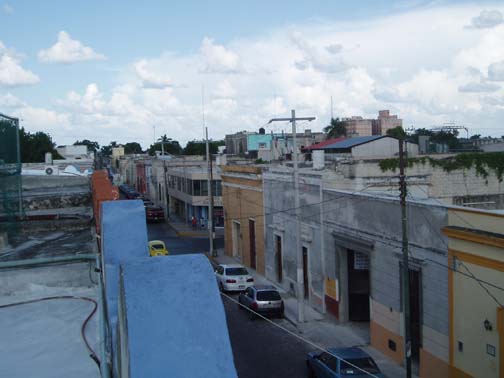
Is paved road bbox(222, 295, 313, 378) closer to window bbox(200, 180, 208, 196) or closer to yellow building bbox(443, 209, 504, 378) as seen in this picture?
yellow building bbox(443, 209, 504, 378)

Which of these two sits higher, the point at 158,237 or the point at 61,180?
the point at 61,180

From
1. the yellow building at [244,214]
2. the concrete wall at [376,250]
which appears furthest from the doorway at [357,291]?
the yellow building at [244,214]

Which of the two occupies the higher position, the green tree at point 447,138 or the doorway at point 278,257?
the green tree at point 447,138

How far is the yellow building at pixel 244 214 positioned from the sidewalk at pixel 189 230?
7.99 meters

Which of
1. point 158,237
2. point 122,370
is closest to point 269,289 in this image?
point 122,370

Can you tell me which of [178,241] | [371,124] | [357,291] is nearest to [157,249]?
[178,241]

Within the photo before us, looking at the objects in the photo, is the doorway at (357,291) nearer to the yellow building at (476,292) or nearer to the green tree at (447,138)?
the yellow building at (476,292)

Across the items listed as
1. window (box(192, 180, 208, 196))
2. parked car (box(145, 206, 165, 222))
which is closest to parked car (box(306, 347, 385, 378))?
window (box(192, 180, 208, 196))

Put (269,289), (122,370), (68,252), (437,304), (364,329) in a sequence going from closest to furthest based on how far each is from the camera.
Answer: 1. (122,370)
2. (68,252)
3. (437,304)
4. (364,329)
5. (269,289)

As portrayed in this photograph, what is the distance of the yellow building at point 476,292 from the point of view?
525 inches

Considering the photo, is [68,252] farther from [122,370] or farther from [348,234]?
[348,234]

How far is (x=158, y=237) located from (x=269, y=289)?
23.3 m

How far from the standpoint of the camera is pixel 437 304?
1556cm

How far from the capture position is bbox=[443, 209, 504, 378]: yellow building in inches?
525
